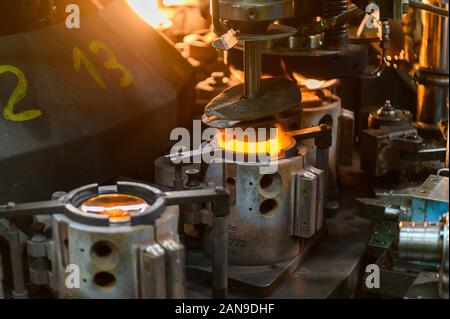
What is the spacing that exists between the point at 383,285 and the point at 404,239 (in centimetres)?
42

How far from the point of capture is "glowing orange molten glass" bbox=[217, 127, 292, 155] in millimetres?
2193

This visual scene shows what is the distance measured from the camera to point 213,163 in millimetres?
2164

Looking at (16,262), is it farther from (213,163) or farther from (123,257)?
(213,163)

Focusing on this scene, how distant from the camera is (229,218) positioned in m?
2.17

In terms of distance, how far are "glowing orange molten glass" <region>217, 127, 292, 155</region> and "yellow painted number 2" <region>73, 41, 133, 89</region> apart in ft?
1.33

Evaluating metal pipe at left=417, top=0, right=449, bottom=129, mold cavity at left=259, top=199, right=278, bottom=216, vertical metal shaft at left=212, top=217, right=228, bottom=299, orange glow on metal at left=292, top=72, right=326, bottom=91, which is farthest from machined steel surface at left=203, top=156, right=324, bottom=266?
metal pipe at left=417, top=0, right=449, bottom=129

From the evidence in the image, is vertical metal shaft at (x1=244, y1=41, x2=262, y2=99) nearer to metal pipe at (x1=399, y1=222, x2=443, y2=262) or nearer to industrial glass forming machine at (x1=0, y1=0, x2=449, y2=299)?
industrial glass forming machine at (x1=0, y1=0, x2=449, y2=299)

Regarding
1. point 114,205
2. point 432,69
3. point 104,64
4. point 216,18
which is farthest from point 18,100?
point 432,69

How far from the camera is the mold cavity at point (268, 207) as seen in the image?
2.18m

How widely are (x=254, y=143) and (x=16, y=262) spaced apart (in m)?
0.72

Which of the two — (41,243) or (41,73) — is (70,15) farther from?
(41,243)

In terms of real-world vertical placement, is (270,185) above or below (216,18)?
below

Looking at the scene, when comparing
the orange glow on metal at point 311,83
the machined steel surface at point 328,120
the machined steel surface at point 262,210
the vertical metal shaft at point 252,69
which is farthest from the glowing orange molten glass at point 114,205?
the orange glow on metal at point 311,83
